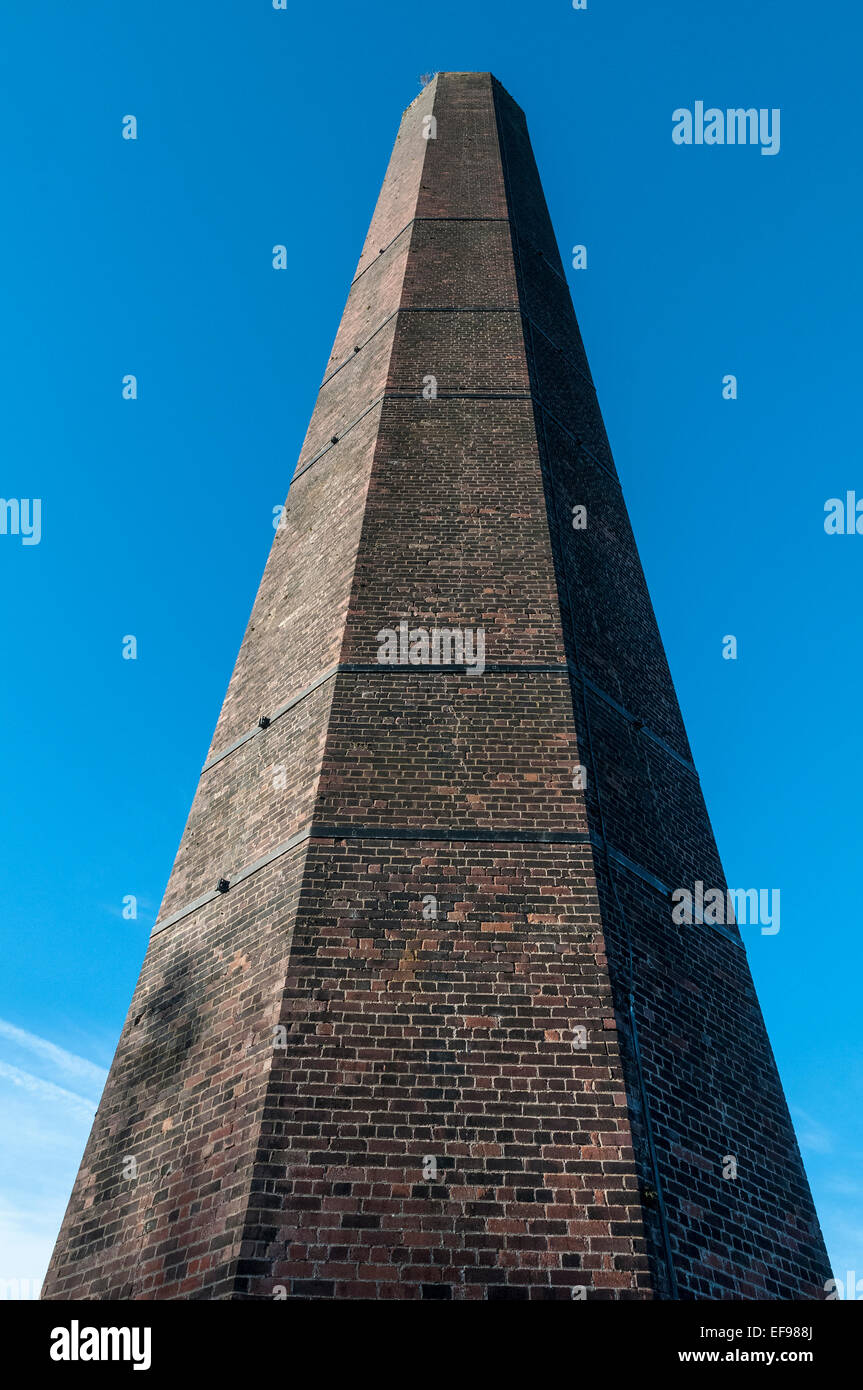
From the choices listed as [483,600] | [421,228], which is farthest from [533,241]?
[483,600]

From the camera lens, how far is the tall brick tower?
5242 millimetres

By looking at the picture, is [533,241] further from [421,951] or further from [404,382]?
[421,951]

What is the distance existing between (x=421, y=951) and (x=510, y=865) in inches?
34.6

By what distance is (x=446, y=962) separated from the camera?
6.18 meters

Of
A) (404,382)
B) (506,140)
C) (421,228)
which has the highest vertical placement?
(506,140)

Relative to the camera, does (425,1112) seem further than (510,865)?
No

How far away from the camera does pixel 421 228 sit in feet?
45.0

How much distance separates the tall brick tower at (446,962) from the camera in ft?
17.2
